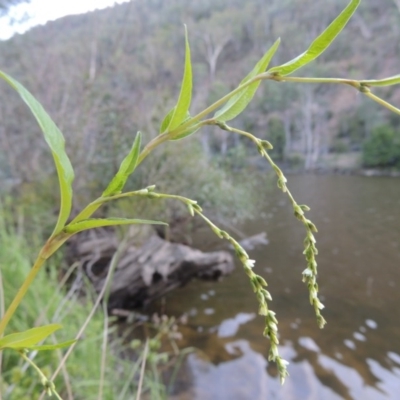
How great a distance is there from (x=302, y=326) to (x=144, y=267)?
127 centimetres

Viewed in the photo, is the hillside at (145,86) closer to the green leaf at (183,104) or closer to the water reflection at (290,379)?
the green leaf at (183,104)

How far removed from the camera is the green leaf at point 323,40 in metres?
0.20

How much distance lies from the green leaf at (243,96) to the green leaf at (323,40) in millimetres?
19

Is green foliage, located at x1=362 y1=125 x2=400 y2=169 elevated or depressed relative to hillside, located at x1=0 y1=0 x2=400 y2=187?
depressed

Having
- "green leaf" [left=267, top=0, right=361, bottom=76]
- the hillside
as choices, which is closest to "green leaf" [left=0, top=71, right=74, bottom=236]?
"green leaf" [left=267, top=0, right=361, bottom=76]

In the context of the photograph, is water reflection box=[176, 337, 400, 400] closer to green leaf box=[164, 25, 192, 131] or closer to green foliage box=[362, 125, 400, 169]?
green leaf box=[164, 25, 192, 131]

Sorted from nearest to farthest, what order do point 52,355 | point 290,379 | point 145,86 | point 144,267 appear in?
point 52,355 < point 290,379 < point 144,267 < point 145,86

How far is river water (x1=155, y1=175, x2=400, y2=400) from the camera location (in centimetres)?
232

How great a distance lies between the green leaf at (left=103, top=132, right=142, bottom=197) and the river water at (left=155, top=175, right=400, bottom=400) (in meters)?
2.21

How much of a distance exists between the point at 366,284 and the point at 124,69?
410 cm

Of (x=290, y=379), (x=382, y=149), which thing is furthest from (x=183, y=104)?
(x=382, y=149)

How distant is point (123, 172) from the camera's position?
217mm

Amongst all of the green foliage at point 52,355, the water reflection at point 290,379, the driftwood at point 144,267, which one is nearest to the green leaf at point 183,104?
the green foliage at point 52,355

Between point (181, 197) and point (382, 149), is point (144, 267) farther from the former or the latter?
point (382, 149)
